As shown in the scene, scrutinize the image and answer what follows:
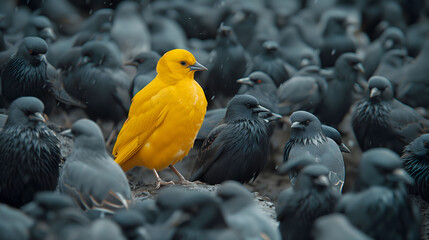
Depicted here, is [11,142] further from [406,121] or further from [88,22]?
[88,22]

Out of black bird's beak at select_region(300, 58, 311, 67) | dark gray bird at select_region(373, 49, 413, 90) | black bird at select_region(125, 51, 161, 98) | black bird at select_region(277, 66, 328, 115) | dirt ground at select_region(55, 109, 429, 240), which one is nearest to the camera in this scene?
dirt ground at select_region(55, 109, 429, 240)

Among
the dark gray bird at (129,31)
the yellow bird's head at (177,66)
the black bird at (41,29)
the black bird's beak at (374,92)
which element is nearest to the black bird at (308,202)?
the yellow bird's head at (177,66)

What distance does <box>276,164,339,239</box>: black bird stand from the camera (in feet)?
16.3

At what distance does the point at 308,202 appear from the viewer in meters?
5.00

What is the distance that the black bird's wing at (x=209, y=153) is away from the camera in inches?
269

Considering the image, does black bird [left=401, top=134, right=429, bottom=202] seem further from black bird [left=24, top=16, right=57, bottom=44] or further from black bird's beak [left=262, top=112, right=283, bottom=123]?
black bird [left=24, top=16, right=57, bottom=44]

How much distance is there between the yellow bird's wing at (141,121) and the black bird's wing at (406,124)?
11.5 ft

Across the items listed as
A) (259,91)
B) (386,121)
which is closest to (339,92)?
(386,121)

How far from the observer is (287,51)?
12062 mm

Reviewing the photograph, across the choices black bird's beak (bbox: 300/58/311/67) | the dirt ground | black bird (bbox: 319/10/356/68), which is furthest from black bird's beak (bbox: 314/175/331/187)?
black bird (bbox: 319/10/356/68)

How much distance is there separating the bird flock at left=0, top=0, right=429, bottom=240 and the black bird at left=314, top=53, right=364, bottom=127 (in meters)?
0.02

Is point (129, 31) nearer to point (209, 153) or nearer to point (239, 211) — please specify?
point (209, 153)

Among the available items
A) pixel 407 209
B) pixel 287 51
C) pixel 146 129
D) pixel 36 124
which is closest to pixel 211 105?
pixel 287 51

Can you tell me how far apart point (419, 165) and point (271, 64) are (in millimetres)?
3763
